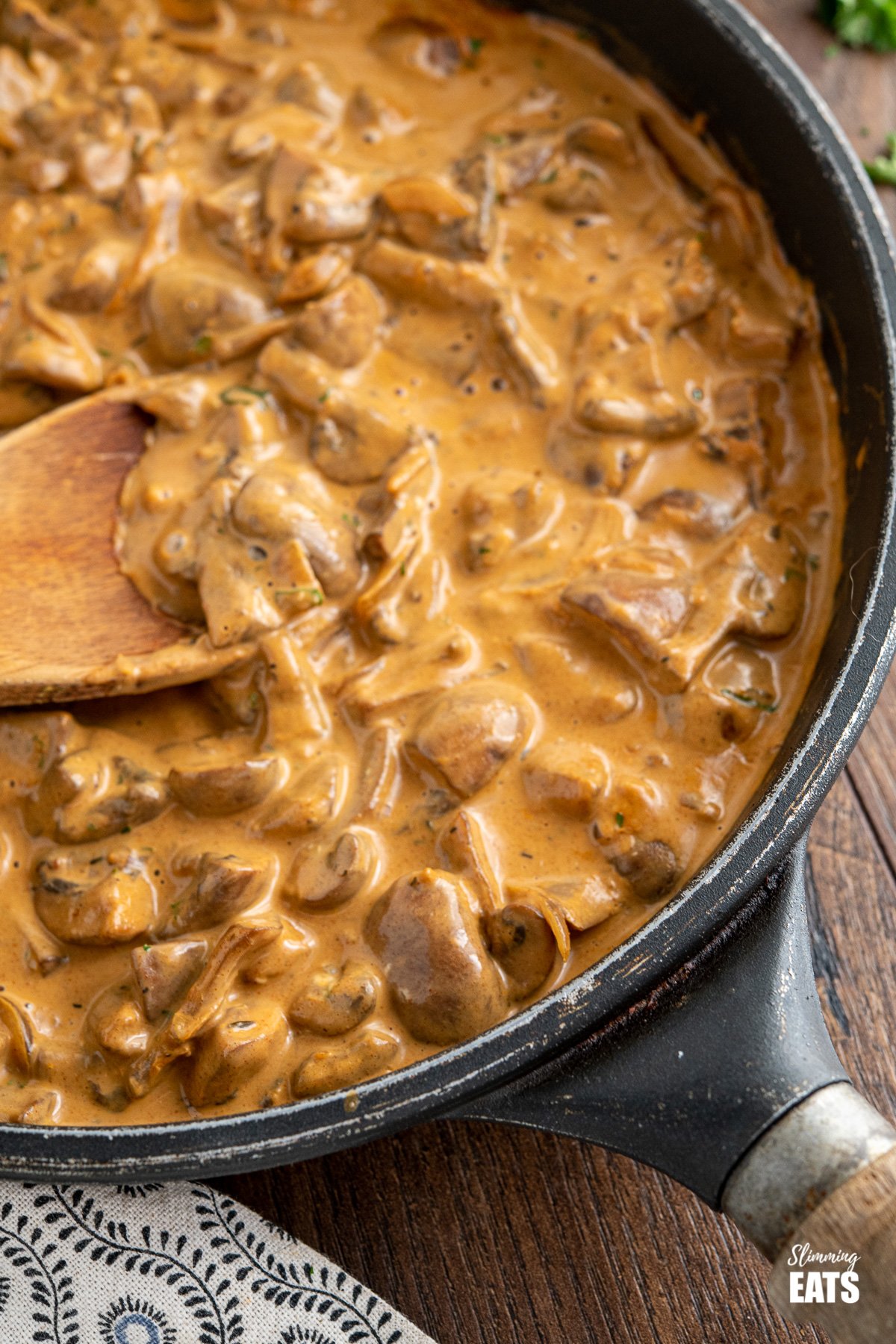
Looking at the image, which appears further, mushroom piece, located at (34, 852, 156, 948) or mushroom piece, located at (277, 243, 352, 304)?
mushroom piece, located at (277, 243, 352, 304)

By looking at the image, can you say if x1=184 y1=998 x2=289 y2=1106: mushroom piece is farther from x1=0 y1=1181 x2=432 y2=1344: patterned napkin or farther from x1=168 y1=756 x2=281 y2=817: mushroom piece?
x1=168 y1=756 x2=281 y2=817: mushroom piece

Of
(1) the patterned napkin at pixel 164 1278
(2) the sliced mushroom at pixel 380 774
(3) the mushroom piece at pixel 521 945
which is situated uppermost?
(3) the mushroom piece at pixel 521 945

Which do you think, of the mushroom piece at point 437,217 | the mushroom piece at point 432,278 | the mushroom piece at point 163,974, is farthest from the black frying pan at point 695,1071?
the mushroom piece at point 437,217

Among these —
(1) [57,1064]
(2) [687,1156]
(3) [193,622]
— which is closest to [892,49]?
(3) [193,622]

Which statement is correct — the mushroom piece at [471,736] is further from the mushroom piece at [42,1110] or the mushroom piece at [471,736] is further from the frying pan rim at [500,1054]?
the mushroom piece at [42,1110]

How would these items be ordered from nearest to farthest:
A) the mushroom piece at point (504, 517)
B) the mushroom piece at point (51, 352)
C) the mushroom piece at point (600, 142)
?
the mushroom piece at point (504, 517)
the mushroom piece at point (51, 352)
the mushroom piece at point (600, 142)

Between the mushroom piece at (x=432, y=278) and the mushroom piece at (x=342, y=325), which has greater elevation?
the mushroom piece at (x=432, y=278)

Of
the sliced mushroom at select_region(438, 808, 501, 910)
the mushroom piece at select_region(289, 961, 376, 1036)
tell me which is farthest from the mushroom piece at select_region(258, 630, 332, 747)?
the mushroom piece at select_region(289, 961, 376, 1036)
